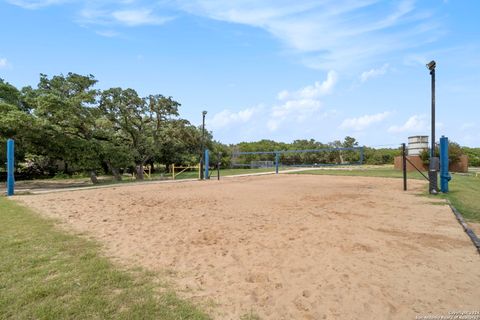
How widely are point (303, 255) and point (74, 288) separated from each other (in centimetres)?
247

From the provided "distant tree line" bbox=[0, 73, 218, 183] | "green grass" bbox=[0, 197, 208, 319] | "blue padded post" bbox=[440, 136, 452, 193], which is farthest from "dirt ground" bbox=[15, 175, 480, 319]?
"distant tree line" bbox=[0, 73, 218, 183]

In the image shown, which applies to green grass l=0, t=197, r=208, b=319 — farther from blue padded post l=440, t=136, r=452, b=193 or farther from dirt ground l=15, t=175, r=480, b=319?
blue padded post l=440, t=136, r=452, b=193

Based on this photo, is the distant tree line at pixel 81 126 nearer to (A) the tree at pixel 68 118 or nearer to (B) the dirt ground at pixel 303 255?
(A) the tree at pixel 68 118

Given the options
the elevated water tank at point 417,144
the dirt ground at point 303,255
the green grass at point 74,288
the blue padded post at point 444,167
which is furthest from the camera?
the elevated water tank at point 417,144

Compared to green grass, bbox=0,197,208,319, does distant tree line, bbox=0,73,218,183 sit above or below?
above

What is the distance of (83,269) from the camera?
3523 millimetres

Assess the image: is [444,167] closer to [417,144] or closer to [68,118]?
[417,144]

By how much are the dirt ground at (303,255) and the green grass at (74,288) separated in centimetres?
27

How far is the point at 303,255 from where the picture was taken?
13.2ft

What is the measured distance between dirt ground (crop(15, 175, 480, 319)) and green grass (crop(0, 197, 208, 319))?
27 centimetres

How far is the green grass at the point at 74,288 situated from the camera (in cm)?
261

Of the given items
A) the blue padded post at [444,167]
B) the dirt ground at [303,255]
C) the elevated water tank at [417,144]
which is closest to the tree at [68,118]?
the dirt ground at [303,255]

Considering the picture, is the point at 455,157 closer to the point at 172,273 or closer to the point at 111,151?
the point at 111,151

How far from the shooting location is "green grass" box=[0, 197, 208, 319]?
261cm
